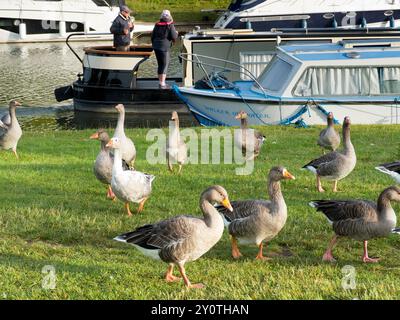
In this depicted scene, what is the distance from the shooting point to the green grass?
8.27m

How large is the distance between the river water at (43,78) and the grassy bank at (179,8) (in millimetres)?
4851

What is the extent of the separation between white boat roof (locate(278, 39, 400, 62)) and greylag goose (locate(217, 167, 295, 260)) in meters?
12.1

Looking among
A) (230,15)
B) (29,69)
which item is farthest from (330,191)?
(29,69)

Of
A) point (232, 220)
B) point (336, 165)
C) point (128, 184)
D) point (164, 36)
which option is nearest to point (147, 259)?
point (232, 220)

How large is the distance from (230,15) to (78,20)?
2364 cm

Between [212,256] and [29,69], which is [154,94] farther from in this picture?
[212,256]

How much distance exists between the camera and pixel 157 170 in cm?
1477

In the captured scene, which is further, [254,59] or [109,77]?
[109,77]

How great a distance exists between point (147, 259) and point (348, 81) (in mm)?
13032

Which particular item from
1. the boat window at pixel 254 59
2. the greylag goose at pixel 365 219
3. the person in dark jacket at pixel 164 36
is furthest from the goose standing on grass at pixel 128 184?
the boat window at pixel 254 59

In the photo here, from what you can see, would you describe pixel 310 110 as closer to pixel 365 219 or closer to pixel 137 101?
pixel 137 101

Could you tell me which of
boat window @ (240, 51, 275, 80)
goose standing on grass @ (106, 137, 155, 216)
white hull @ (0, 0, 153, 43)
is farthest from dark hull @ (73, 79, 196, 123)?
white hull @ (0, 0, 153, 43)

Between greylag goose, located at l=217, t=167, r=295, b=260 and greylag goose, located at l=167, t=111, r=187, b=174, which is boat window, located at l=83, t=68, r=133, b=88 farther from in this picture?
greylag goose, located at l=217, t=167, r=295, b=260

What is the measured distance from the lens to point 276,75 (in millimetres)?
21859
